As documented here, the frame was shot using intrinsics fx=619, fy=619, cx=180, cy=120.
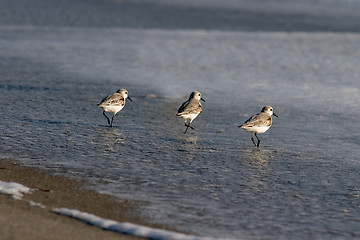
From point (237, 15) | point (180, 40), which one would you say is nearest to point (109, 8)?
point (237, 15)

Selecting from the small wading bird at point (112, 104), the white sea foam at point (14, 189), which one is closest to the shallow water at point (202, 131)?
the small wading bird at point (112, 104)

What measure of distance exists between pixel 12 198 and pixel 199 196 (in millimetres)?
2891

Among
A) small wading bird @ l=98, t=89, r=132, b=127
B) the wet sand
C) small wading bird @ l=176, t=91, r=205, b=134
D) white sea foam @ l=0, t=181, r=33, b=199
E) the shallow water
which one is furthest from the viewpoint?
small wading bird @ l=98, t=89, r=132, b=127

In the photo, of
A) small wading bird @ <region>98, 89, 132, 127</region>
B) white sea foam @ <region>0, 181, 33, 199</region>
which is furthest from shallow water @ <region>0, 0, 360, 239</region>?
white sea foam @ <region>0, 181, 33, 199</region>

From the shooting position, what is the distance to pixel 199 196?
991 cm

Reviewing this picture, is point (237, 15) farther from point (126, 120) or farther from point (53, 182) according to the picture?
point (53, 182)

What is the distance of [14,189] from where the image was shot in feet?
31.1

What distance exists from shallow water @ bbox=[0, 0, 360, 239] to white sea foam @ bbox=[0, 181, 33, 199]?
1.19 m

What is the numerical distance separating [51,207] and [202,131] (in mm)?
6676

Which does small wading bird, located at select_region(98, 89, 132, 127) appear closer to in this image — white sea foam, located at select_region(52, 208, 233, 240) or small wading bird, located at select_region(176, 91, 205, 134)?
small wading bird, located at select_region(176, 91, 205, 134)

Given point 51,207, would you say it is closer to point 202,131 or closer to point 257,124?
point 257,124

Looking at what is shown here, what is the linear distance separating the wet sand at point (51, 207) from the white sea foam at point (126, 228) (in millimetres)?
118

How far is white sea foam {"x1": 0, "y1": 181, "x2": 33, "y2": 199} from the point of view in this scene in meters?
9.27

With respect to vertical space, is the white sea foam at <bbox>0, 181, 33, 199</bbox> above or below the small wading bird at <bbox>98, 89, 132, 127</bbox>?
below
